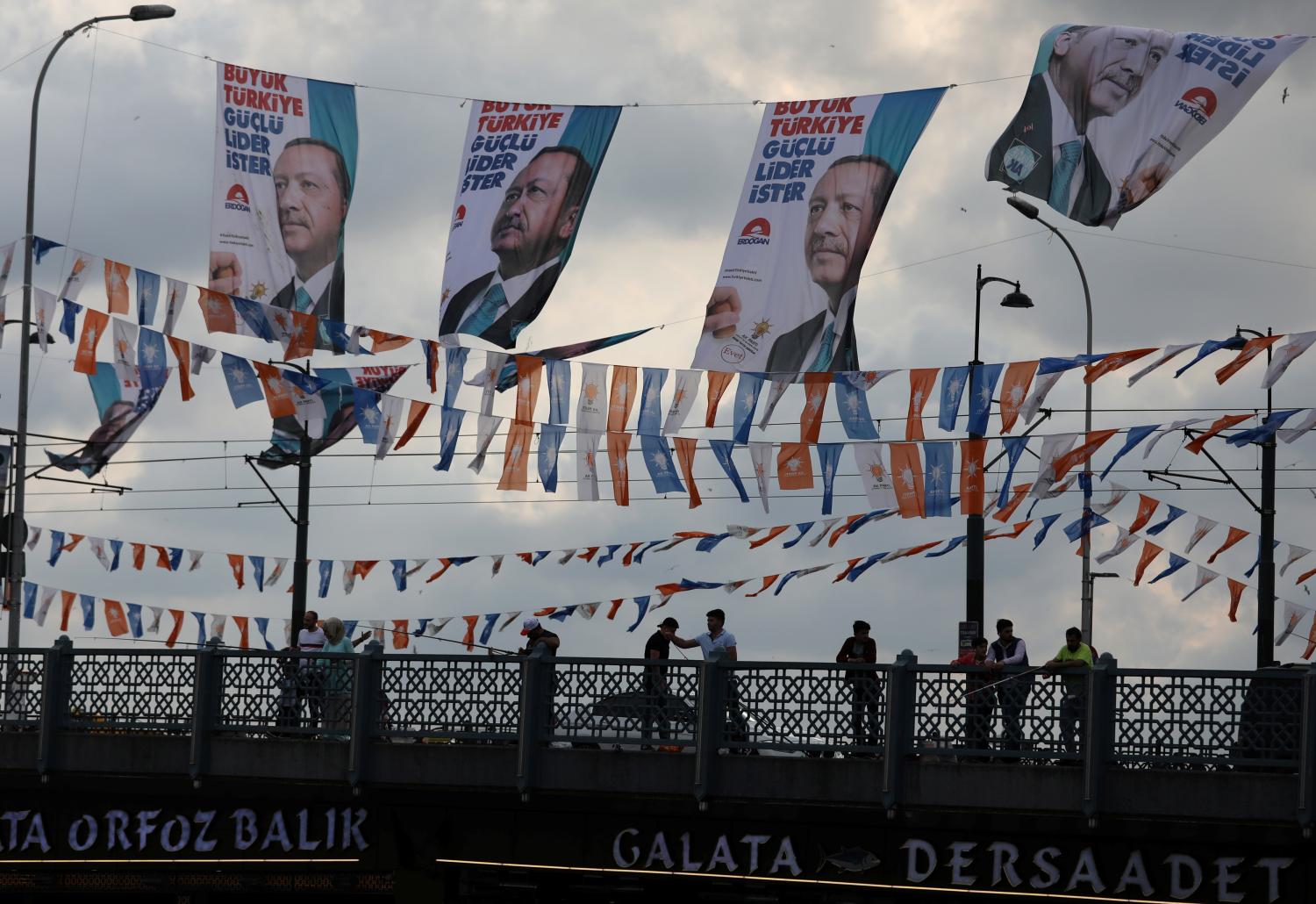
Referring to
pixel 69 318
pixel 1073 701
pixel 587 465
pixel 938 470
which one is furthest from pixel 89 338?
pixel 1073 701

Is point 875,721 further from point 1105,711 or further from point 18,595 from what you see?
point 18,595

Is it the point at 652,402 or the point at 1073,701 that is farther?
the point at 652,402

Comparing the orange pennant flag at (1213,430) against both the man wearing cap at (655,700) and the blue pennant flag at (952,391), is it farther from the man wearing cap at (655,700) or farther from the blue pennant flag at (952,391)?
the man wearing cap at (655,700)

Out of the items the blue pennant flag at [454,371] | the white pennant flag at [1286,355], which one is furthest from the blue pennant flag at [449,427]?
the white pennant flag at [1286,355]

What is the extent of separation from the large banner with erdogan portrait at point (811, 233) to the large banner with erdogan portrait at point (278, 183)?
7.04 metres

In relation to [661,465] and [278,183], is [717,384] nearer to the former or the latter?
[661,465]

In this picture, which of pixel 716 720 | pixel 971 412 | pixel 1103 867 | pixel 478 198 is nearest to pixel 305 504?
pixel 478 198

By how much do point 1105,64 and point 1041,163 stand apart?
1542 millimetres

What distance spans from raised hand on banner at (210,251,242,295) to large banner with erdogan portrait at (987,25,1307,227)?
11990 millimetres

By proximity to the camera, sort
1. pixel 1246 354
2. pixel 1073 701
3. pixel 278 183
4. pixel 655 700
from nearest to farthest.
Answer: pixel 1073 701, pixel 655 700, pixel 1246 354, pixel 278 183

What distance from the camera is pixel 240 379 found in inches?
1219

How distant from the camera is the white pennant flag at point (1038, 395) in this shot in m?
27.5

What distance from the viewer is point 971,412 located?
92.6ft

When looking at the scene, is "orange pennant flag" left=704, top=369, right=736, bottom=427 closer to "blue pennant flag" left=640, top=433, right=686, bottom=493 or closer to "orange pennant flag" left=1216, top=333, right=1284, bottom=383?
"blue pennant flag" left=640, top=433, right=686, bottom=493
